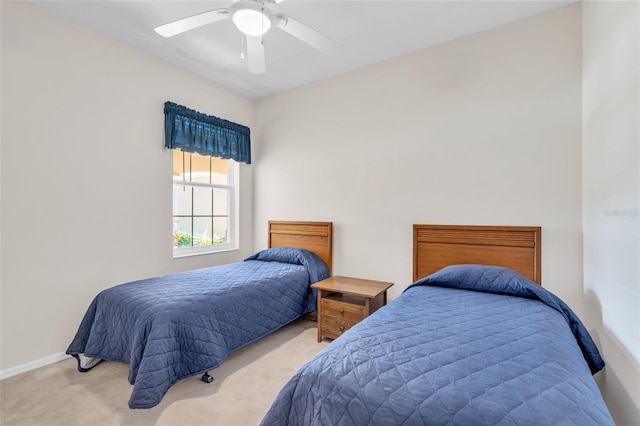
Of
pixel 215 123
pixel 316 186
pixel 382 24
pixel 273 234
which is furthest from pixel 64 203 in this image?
pixel 382 24

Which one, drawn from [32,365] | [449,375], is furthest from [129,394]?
[449,375]

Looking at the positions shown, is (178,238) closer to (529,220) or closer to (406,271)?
(406,271)

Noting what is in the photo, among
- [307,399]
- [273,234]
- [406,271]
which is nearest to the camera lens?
[307,399]

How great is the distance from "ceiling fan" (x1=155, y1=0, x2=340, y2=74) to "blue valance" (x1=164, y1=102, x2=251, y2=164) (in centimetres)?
130

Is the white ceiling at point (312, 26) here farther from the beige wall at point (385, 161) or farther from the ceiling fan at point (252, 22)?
the ceiling fan at point (252, 22)

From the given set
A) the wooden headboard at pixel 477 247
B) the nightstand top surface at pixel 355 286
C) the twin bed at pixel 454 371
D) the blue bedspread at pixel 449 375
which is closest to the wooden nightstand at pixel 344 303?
the nightstand top surface at pixel 355 286

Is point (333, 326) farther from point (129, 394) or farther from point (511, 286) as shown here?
point (129, 394)

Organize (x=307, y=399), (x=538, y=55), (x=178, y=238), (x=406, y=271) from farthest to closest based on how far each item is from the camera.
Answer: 1. (x=178, y=238)
2. (x=406, y=271)
3. (x=538, y=55)
4. (x=307, y=399)

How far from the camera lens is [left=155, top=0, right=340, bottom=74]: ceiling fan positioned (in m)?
1.64

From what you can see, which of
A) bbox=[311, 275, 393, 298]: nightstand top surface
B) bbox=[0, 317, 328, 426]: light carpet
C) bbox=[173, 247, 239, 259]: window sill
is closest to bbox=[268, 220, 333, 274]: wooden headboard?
bbox=[311, 275, 393, 298]: nightstand top surface

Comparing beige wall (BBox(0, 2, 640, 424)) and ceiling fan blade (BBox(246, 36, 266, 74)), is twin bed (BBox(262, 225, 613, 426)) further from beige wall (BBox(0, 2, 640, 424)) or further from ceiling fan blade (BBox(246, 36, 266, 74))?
ceiling fan blade (BBox(246, 36, 266, 74))

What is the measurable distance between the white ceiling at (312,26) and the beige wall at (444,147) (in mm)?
180

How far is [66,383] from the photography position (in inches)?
77.5

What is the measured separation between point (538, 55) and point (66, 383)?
169 inches
